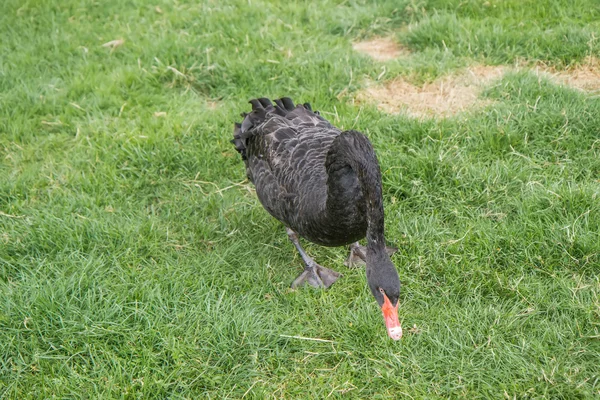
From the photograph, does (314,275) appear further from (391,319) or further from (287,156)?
(391,319)

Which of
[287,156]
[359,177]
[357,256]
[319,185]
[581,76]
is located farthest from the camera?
[581,76]

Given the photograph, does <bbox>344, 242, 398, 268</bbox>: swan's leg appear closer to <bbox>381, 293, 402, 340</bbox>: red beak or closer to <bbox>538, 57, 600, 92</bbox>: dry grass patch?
<bbox>381, 293, 402, 340</bbox>: red beak

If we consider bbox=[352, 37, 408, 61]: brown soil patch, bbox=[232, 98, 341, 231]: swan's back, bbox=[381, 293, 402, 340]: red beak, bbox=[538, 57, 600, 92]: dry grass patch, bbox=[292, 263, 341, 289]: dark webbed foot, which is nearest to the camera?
bbox=[381, 293, 402, 340]: red beak

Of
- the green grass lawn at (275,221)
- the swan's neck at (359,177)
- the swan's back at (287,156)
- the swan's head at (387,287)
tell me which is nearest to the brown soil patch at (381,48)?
the green grass lawn at (275,221)

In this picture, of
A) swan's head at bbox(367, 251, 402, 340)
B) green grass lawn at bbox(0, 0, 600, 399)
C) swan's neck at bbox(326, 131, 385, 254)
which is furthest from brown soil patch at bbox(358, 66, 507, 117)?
swan's head at bbox(367, 251, 402, 340)

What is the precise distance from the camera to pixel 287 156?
3863mm

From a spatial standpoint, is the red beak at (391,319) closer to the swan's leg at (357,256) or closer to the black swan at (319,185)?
the black swan at (319,185)

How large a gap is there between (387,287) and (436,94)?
9.45 ft

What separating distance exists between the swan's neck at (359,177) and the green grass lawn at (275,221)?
2.46ft

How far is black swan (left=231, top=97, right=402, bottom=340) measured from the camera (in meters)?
2.94

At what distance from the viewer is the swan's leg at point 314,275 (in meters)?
3.87

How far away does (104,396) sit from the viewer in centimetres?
318

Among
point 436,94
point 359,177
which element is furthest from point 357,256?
point 436,94

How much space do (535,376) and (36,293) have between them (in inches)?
113
